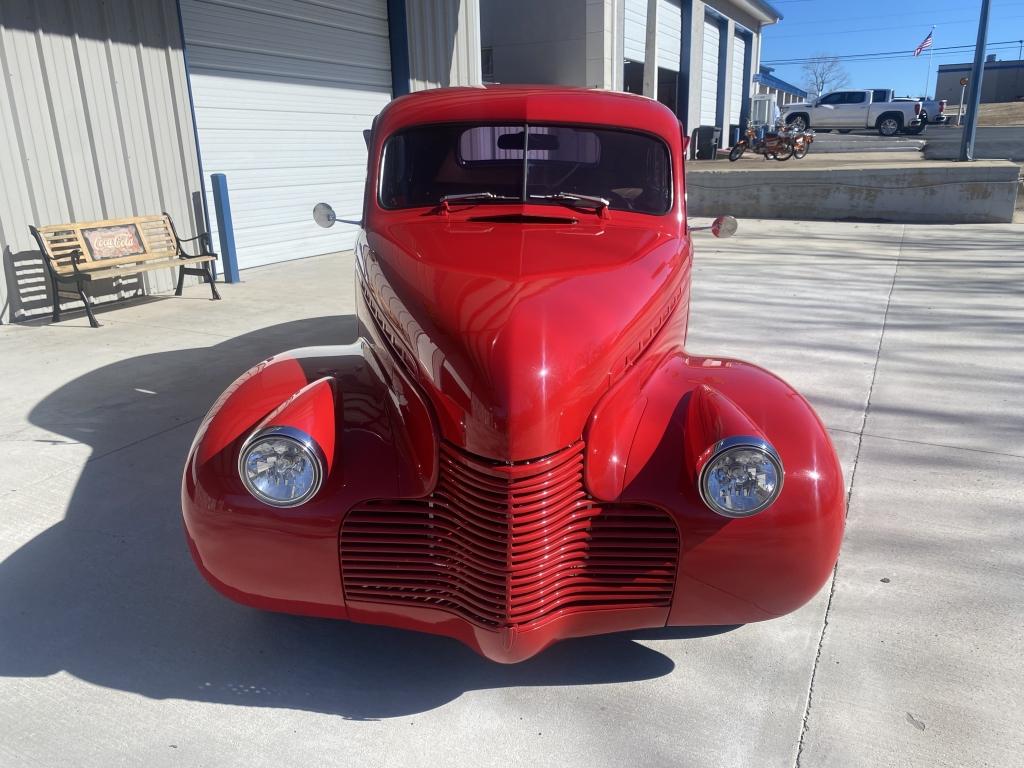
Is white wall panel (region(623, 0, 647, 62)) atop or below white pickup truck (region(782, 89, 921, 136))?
atop

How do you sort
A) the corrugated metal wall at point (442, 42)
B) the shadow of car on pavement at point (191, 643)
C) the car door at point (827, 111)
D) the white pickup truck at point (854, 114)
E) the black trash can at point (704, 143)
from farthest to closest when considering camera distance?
the car door at point (827, 111) < the white pickup truck at point (854, 114) < the black trash can at point (704, 143) < the corrugated metal wall at point (442, 42) < the shadow of car on pavement at point (191, 643)

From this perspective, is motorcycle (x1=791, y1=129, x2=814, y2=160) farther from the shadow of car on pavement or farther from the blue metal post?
Result: the shadow of car on pavement

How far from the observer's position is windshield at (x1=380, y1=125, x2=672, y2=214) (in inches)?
132

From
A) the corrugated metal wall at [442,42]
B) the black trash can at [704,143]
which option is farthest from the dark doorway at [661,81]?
the corrugated metal wall at [442,42]

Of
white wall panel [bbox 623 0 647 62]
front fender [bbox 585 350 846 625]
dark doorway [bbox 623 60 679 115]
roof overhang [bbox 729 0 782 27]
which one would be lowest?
front fender [bbox 585 350 846 625]

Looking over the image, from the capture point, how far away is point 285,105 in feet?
33.0

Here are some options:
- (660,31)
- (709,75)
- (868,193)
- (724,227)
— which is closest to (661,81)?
(660,31)

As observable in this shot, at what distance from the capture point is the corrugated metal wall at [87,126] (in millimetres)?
6676

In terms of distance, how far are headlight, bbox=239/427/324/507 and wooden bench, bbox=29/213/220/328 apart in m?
5.50

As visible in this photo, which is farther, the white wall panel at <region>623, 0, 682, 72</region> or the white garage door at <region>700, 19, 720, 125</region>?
the white garage door at <region>700, 19, 720, 125</region>

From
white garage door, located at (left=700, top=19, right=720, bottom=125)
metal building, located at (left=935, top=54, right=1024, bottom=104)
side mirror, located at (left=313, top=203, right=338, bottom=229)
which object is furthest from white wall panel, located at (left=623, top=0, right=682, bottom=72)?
metal building, located at (left=935, top=54, right=1024, bottom=104)

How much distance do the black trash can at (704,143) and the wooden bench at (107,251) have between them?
21359 millimetres

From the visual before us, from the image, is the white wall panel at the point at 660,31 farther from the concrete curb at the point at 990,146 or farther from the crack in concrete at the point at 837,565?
the crack in concrete at the point at 837,565

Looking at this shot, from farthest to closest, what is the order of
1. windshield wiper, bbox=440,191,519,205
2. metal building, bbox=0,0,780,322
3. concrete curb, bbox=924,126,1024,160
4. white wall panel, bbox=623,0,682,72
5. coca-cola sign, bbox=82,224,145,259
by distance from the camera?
1. white wall panel, bbox=623,0,682,72
2. concrete curb, bbox=924,126,1024,160
3. coca-cola sign, bbox=82,224,145,259
4. metal building, bbox=0,0,780,322
5. windshield wiper, bbox=440,191,519,205
